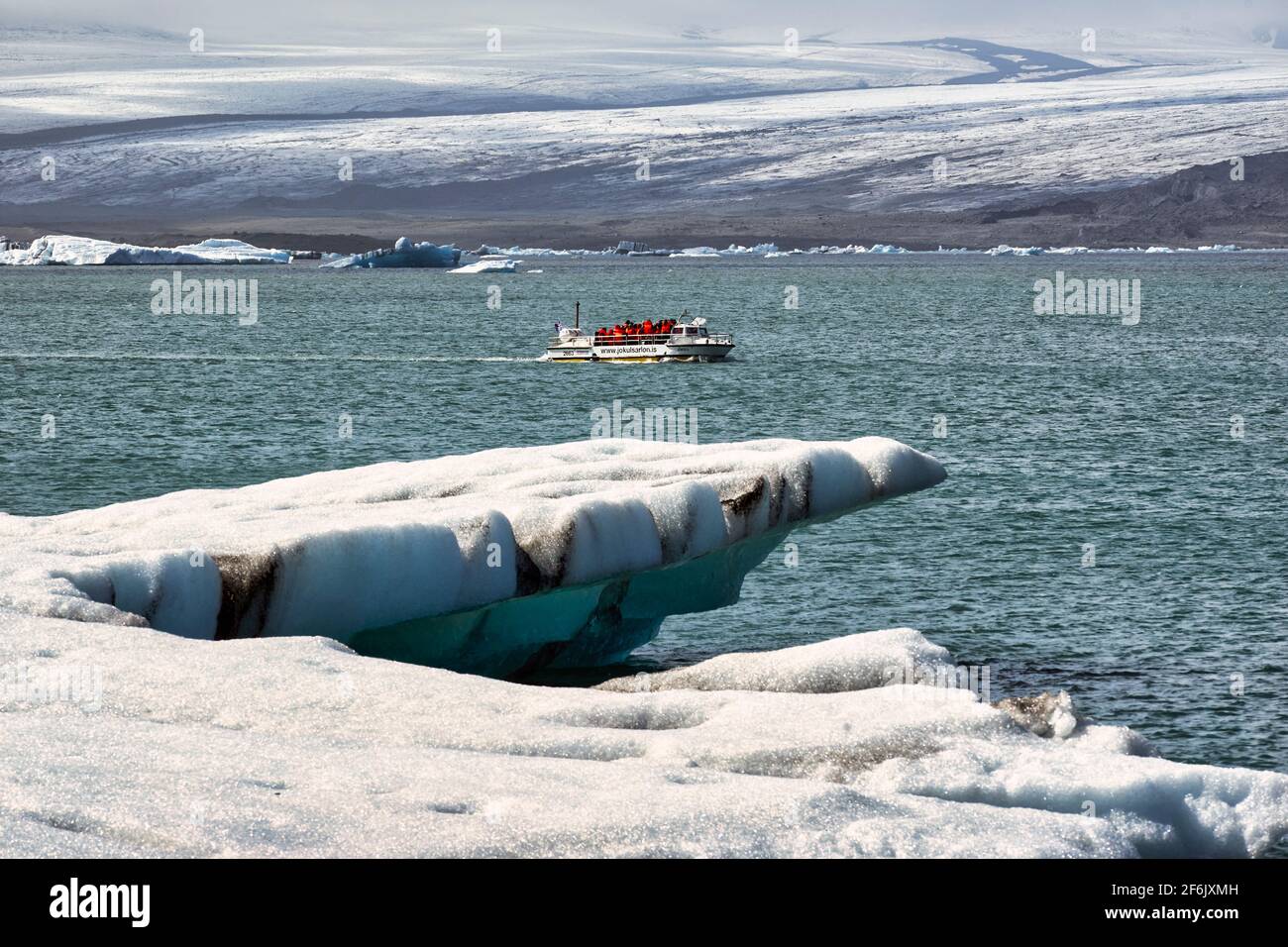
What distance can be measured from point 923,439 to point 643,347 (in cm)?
3265

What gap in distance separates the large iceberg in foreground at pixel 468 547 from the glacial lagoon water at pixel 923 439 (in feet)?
4.00

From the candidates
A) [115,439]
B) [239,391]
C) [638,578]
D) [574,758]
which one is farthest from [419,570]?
[239,391]

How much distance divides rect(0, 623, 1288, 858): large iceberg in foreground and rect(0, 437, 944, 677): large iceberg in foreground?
5.15ft

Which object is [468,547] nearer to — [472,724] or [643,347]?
[472,724]

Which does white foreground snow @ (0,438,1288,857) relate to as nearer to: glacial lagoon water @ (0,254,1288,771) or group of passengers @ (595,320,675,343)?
glacial lagoon water @ (0,254,1288,771)

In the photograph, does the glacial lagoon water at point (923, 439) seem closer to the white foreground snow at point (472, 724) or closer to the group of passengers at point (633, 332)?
the group of passengers at point (633, 332)

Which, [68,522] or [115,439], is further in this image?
[115,439]

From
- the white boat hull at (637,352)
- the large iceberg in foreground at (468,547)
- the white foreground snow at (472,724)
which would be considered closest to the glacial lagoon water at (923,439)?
the white boat hull at (637,352)

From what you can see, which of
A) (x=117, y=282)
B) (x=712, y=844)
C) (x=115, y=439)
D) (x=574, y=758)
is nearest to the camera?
(x=712, y=844)

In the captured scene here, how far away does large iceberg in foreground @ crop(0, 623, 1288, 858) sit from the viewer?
964 cm
